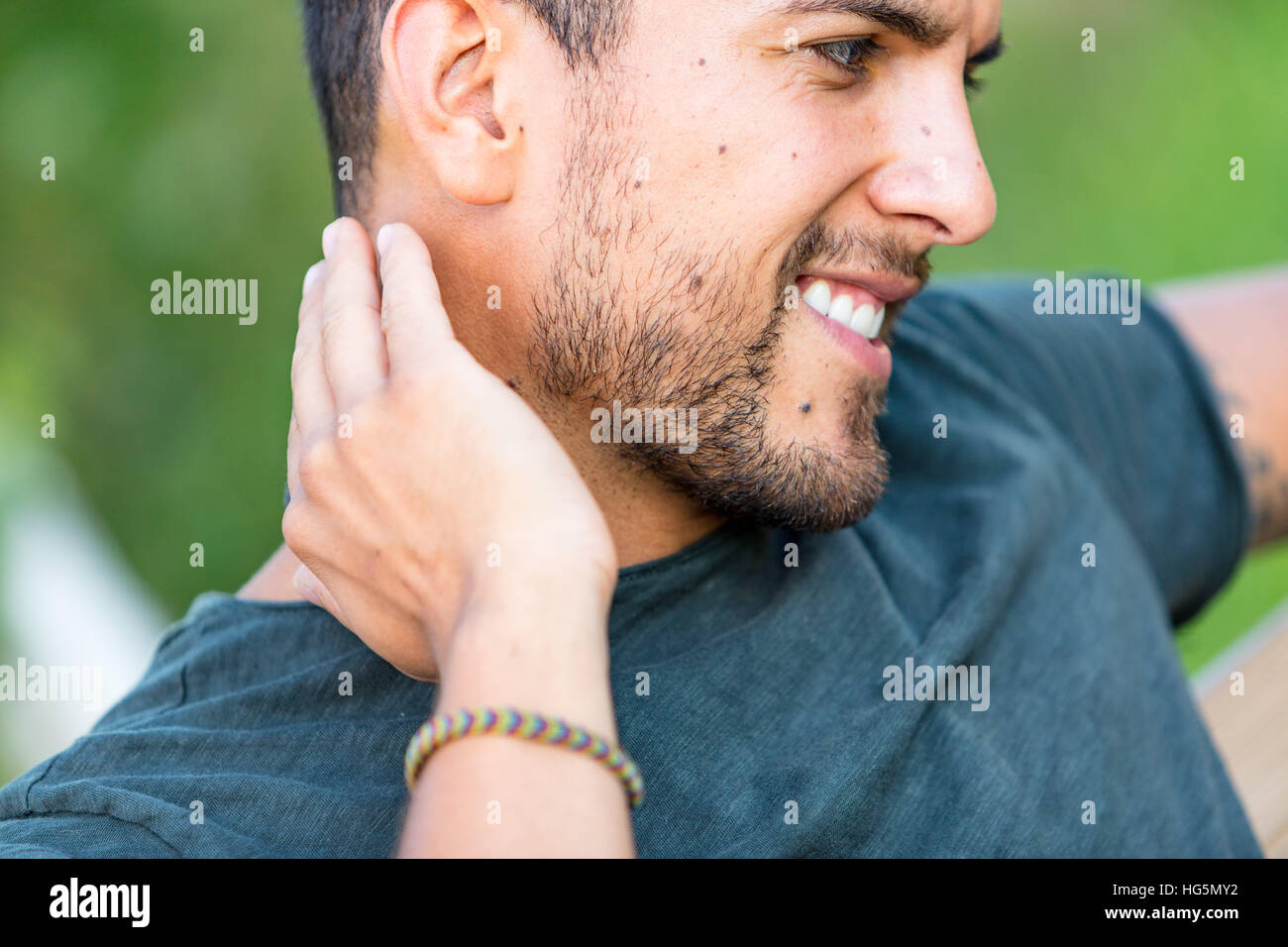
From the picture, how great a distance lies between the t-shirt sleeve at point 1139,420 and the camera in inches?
97.7

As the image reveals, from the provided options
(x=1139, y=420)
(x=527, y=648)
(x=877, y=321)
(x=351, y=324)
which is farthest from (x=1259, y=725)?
(x=351, y=324)

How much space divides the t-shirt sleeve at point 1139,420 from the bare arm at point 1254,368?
5 centimetres

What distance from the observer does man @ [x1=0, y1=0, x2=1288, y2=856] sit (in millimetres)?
1373

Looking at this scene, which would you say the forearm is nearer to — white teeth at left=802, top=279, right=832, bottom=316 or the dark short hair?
white teeth at left=802, top=279, right=832, bottom=316

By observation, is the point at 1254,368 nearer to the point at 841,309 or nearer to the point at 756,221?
the point at 841,309

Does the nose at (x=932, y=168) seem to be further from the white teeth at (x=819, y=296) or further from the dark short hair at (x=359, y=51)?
the dark short hair at (x=359, y=51)

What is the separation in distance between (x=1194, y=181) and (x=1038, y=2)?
50.2 inches

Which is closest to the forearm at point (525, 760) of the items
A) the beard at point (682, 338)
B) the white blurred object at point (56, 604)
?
the beard at point (682, 338)

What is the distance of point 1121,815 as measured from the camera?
188 centimetres

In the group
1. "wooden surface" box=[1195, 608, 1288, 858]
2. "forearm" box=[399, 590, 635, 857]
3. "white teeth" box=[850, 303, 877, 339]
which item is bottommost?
"wooden surface" box=[1195, 608, 1288, 858]

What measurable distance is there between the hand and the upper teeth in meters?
0.56

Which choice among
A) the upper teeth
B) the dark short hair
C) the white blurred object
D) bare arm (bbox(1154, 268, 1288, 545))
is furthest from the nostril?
the white blurred object

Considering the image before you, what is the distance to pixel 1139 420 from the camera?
2561mm
